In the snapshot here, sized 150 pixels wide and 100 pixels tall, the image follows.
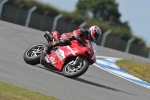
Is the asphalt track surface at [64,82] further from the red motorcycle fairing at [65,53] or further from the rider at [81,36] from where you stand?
the rider at [81,36]

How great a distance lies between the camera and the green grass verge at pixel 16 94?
31.9ft

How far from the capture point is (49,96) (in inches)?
428

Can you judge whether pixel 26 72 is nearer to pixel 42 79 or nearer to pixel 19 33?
pixel 42 79

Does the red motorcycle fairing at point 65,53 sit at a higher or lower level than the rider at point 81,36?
lower

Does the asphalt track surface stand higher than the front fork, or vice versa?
the front fork

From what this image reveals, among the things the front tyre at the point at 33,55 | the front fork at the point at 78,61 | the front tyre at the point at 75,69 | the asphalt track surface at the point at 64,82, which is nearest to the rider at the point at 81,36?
the front tyre at the point at 33,55

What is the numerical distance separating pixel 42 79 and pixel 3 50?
4.40m

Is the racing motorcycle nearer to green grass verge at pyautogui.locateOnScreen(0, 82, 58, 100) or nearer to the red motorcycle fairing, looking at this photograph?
the red motorcycle fairing

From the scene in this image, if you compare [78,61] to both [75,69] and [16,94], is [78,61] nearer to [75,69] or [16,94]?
[75,69]

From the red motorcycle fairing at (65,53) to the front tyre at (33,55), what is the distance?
0.35 m

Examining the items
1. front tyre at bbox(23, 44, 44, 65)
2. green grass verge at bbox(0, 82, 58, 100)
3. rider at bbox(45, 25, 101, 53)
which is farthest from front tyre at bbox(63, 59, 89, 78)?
green grass verge at bbox(0, 82, 58, 100)

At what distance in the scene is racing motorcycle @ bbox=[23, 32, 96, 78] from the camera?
48.1 feet

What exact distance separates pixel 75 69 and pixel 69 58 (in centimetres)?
37

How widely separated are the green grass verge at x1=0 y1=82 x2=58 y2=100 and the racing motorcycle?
12.8 ft
